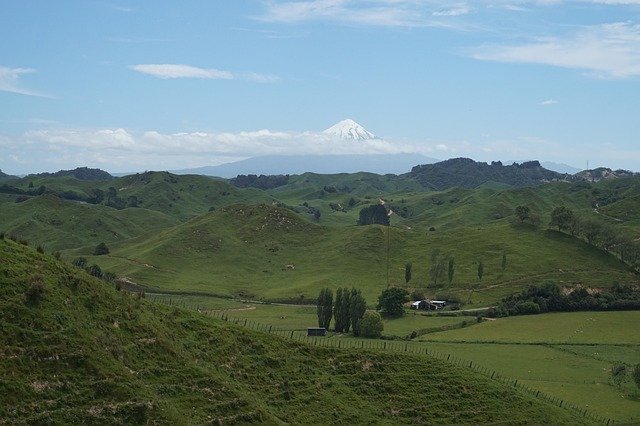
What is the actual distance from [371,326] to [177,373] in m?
54.9

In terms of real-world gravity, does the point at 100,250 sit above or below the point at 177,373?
above

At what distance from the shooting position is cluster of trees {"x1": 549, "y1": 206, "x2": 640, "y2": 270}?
553 ft

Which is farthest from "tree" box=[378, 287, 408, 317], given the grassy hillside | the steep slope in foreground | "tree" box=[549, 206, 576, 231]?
"tree" box=[549, 206, 576, 231]

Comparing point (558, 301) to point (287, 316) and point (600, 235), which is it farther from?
point (287, 316)

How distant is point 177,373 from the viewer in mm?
56625

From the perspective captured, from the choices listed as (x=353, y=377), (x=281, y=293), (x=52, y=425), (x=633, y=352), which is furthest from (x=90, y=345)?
(x=281, y=293)

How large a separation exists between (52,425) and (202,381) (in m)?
14.1

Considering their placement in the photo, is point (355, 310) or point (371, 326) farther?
point (355, 310)

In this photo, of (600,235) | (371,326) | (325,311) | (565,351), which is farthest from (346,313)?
(600,235)

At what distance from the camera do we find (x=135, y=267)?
165375 mm

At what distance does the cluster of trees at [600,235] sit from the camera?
16850 cm

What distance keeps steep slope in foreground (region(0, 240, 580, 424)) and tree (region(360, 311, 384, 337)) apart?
3111 cm

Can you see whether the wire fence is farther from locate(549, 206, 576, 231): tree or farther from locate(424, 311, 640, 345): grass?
locate(549, 206, 576, 231): tree

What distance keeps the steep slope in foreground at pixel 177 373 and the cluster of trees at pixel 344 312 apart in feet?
114
